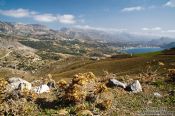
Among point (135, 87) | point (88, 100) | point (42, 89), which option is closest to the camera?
point (88, 100)

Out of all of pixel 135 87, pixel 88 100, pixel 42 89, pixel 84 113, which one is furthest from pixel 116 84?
pixel 84 113

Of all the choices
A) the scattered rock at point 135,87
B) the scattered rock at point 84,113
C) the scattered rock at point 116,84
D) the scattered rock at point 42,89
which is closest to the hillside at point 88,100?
the scattered rock at point 84,113

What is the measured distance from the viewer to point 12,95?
23.4 m

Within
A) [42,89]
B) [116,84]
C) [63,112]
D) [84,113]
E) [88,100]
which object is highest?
[116,84]

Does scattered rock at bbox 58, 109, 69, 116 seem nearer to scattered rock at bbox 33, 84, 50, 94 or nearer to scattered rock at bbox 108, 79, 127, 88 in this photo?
scattered rock at bbox 33, 84, 50, 94

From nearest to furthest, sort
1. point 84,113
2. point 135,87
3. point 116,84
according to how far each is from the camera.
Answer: point 84,113, point 135,87, point 116,84

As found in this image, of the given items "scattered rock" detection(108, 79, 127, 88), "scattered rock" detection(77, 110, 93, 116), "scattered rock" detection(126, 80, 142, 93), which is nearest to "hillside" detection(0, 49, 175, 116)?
"scattered rock" detection(77, 110, 93, 116)

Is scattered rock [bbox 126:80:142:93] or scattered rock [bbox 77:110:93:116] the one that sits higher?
scattered rock [bbox 126:80:142:93]

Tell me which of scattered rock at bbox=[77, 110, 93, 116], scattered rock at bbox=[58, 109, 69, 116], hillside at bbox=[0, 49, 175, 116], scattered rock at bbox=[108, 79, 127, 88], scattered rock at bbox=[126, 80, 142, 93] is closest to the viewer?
scattered rock at bbox=[77, 110, 93, 116]

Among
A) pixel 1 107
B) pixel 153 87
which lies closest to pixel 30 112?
pixel 1 107

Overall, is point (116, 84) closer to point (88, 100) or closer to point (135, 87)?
point (135, 87)

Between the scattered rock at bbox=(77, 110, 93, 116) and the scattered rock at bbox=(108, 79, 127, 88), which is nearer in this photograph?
the scattered rock at bbox=(77, 110, 93, 116)

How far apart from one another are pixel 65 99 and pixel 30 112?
11.2ft

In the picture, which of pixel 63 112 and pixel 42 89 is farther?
pixel 42 89
